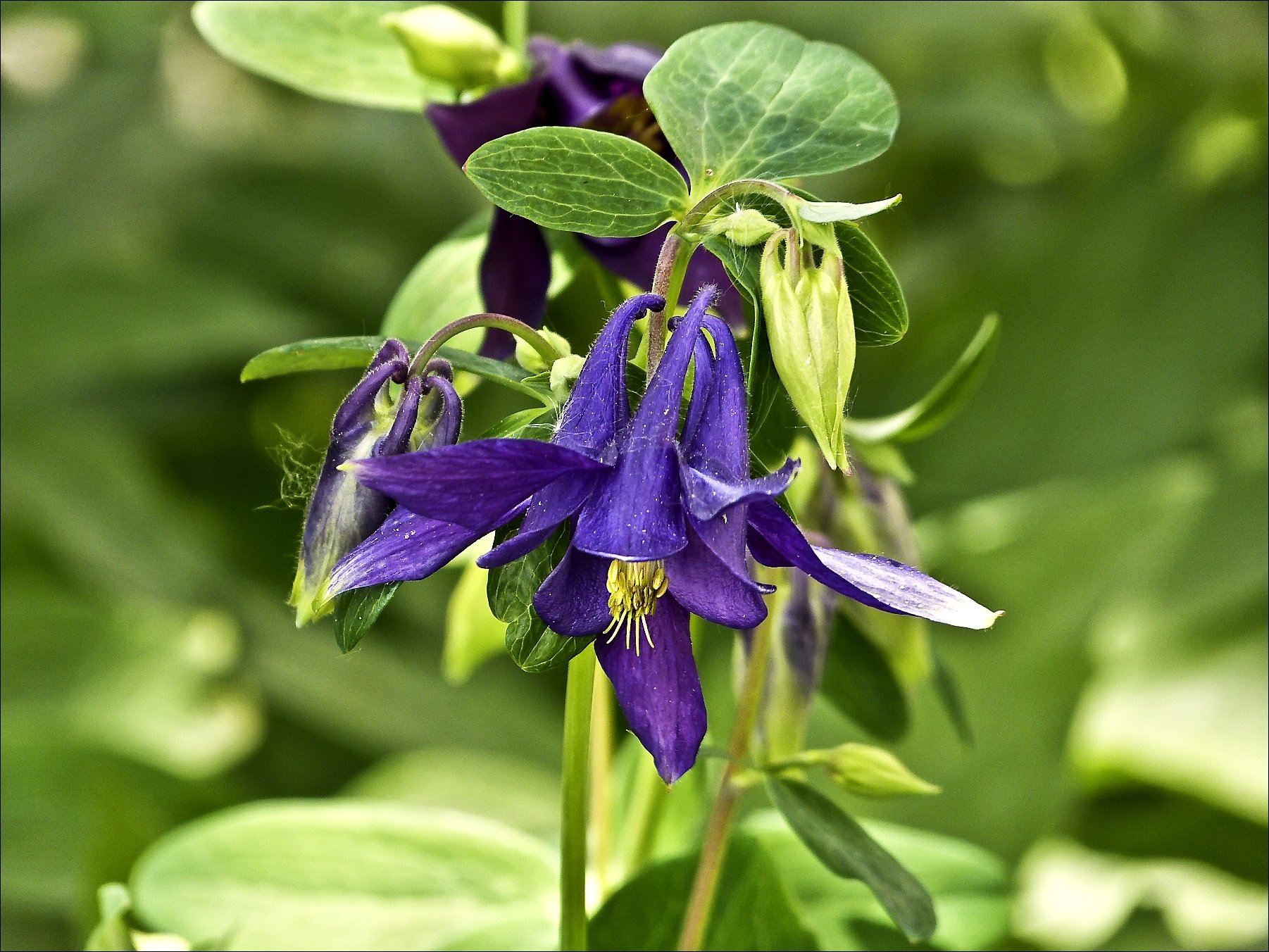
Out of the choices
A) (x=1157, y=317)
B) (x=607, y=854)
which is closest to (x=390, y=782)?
(x=607, y=854)

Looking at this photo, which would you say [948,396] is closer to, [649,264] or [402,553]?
[649,264]

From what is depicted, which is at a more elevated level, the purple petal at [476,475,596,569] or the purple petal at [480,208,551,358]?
the purple petal at [476,475,596,569]

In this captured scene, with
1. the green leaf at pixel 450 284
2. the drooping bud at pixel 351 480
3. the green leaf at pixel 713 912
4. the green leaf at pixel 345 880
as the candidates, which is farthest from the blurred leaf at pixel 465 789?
the drooping bud at pixel 351 480

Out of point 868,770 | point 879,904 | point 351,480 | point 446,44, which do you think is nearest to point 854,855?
point 868,770

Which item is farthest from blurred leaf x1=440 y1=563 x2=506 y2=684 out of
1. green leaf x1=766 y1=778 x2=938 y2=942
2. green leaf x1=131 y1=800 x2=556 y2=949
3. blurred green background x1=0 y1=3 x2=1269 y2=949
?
blurred green background x1=0 y1=3 x2=1269 y2=949

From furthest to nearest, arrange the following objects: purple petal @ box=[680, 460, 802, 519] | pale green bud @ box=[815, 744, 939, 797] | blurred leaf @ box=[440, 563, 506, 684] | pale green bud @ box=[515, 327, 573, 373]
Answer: blurred leaf @ box=[440, 563, 506, 684]
pale green bud @ box=[815, 744, 939, 797]
pale green bud @ box=[515, 327, 573, 373]
purple petal @ box=[680, 460, 802, 519]

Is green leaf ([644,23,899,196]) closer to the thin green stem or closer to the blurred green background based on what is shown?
the thin green stem
